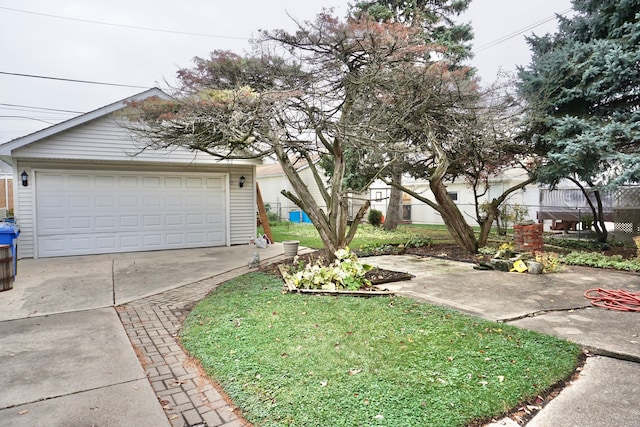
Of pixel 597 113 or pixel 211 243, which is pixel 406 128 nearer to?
pixel 597 113

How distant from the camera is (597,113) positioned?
7.93 m

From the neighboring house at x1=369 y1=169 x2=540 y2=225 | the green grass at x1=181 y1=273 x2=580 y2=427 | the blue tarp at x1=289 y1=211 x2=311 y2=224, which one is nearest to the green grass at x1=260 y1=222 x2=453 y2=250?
the neighboring house at x1=369 y1=169 x2=540 y2=225

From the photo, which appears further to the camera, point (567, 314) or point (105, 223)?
point (105, 223)

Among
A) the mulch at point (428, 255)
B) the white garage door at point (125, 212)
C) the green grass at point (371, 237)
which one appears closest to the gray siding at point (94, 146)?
the white garage door at point (125, 212)

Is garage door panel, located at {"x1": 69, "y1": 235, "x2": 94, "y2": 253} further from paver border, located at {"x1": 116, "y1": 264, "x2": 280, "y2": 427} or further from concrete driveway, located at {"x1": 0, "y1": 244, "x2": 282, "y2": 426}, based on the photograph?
paver border, located at {"x1": 116, "y1": 264, "x2": 280, "y2": 427}

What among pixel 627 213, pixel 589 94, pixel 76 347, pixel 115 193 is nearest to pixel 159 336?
pixel 76 347

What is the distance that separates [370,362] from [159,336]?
248 centimetres

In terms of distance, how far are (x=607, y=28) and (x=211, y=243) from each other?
11125 mm

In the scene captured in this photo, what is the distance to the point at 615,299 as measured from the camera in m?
4.83

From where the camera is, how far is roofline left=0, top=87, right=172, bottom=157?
8461 mm

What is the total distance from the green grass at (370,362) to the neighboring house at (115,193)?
6.48 m

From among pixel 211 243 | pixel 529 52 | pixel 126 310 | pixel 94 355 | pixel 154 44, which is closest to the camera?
pixel 94 355

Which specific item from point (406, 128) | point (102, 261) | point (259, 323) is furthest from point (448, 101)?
point (102, 261)

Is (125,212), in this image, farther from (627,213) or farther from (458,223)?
(627,213)
